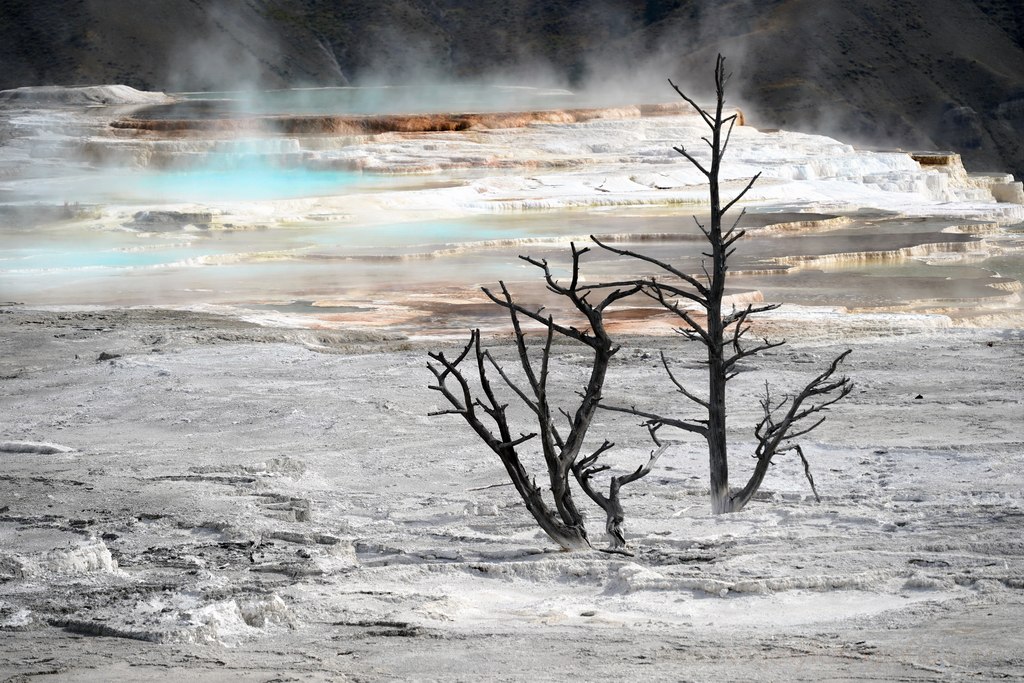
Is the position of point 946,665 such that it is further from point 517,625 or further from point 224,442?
point 224,442

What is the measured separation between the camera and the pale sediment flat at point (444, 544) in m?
2.93

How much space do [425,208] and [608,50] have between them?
43010 millimetres

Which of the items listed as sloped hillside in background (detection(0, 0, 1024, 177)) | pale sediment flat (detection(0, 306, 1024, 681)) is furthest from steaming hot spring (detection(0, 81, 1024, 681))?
sloped hillside in background (detection(0, 0, 1024, 177))

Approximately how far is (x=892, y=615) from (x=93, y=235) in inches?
507

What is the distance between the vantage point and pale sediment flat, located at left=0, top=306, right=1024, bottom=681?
2.93 meters

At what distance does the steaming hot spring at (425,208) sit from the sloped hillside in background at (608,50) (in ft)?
68.1

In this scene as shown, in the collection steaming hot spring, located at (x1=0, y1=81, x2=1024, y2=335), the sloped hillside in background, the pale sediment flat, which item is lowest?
the pale sediment flat

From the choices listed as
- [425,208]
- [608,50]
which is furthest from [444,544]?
[608,50]

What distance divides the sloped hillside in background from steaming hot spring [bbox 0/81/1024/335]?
68.1ft

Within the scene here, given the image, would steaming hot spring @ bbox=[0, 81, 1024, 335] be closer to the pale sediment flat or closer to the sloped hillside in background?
the pale sediment flat

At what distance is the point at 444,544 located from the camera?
→ 4.04 metres

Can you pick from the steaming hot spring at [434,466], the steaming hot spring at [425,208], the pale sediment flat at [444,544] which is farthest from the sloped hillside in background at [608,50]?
the pale sediment flat at [444,544]

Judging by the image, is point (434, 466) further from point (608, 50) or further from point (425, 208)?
point (608, 50)

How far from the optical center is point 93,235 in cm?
1467
